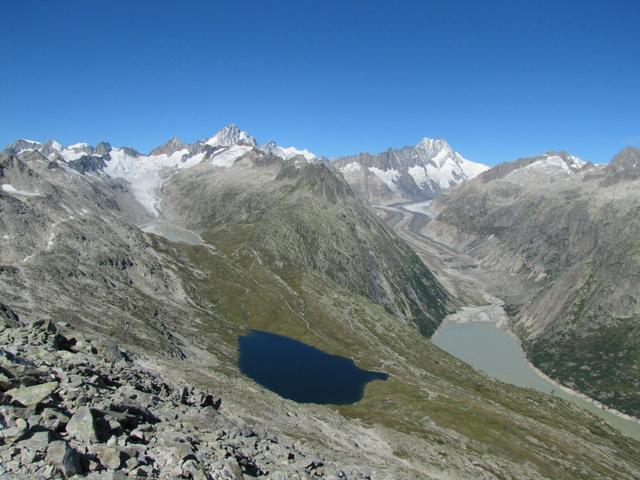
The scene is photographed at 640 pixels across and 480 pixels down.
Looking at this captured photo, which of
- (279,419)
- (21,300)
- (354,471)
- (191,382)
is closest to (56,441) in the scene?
(354,471)

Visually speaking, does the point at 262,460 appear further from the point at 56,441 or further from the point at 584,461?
the point at 584,461

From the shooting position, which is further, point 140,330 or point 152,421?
point 140,330

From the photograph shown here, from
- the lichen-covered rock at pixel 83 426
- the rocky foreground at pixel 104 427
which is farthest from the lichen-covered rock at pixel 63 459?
the lichen-covered rock at pixel 83 426

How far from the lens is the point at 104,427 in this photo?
4162 cm

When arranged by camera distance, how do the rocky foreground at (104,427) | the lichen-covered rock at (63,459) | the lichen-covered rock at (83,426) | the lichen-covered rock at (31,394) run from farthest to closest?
1. the lichen-covered rock at (31,394)
2. the lichen-covered rock at (83,426)
3. the rocky foreground at (104,427)
4. the lichen-covered rock at (63,459)

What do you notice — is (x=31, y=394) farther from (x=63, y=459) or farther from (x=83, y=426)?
(x=63, y=459)

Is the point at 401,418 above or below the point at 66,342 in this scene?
below

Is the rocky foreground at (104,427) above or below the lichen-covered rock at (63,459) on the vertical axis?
below

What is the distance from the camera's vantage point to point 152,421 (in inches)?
2036

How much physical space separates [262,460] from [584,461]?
13745 centimetres

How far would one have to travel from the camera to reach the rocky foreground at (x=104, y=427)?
34.0m

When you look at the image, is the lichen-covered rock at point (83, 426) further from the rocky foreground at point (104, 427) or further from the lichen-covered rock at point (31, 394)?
the lichen-covered rock at point (31, 394)

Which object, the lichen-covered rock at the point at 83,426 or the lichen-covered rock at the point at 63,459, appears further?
the lichen-covered rock at the point at 83,426

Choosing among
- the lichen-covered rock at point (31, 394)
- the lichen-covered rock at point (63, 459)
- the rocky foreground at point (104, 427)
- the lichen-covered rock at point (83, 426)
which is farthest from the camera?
the lichen-covered rock at point (31, 394)
